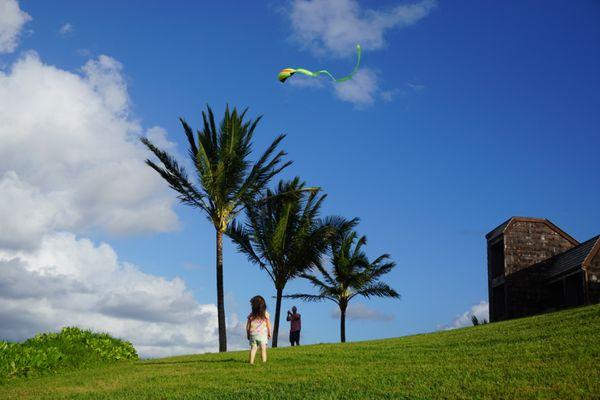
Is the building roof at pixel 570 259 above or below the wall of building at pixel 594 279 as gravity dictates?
above

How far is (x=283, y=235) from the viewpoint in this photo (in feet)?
105

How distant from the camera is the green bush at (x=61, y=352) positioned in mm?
18266

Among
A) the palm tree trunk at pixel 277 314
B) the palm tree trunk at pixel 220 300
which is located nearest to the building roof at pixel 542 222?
the palm tree trunk at pixel 277 314

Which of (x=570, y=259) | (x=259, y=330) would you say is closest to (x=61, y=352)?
(x=259, y=330)

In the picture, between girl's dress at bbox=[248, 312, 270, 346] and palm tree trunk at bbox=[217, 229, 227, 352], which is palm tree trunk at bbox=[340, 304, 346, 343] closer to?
palm tree trunk at bbox=[217, 229, 227, 352]

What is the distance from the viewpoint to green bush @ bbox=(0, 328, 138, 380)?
18.3 meters

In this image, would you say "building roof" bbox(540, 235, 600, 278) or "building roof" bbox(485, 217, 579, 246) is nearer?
"building roof" bbox(540, 235, 600, 278)

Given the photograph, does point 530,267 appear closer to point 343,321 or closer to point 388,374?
point 343,321

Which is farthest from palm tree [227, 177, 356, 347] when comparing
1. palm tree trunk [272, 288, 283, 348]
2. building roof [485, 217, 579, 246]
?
building roof [485, 217, 579, 246]

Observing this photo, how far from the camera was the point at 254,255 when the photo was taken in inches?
1270

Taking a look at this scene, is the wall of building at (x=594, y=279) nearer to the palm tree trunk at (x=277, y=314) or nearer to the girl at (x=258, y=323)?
the palm tree trunk at (x=277, y=314)

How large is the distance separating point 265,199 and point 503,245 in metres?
13.3

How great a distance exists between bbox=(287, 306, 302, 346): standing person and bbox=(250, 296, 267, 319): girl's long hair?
43.1 feet

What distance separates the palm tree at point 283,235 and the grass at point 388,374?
12.8m
